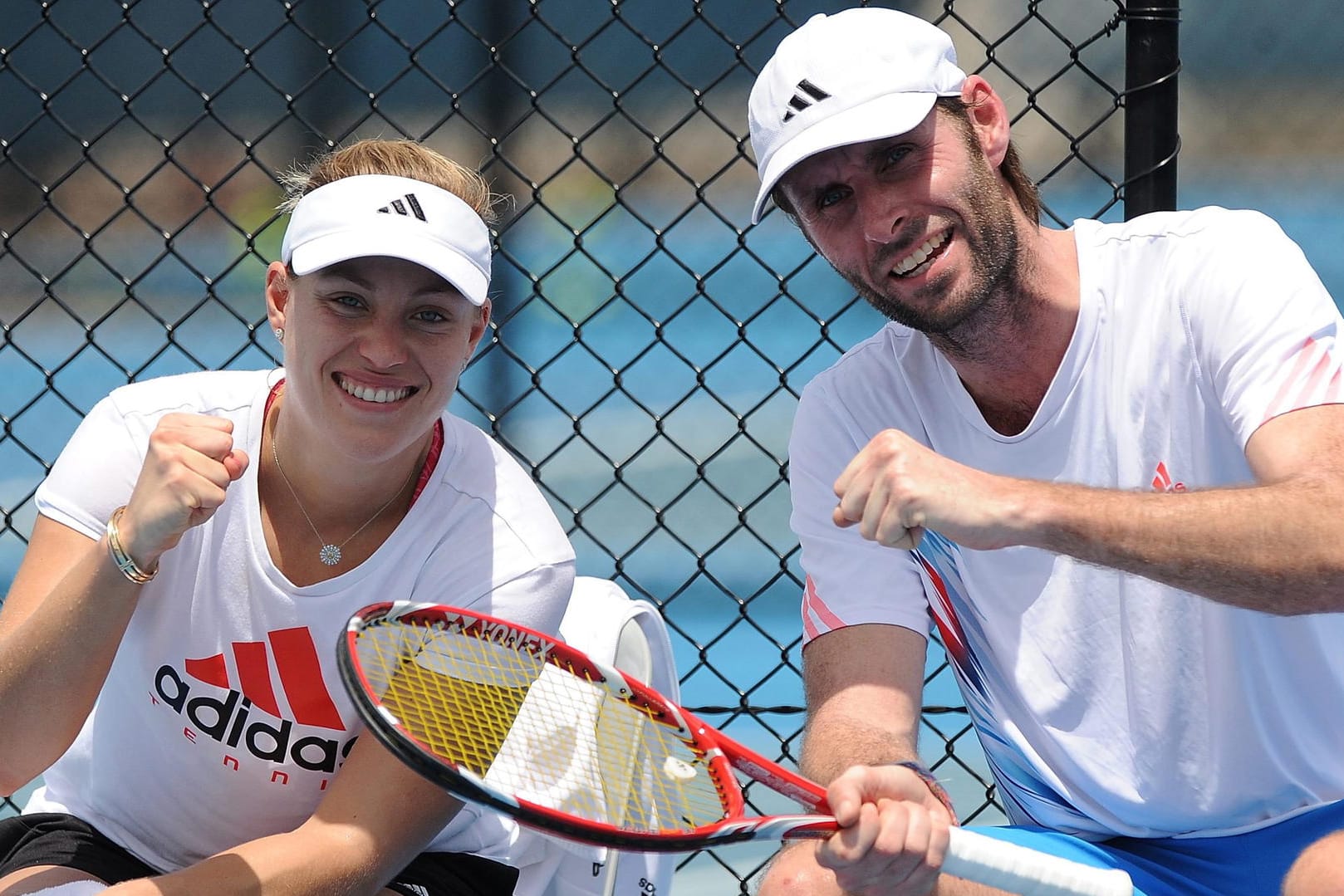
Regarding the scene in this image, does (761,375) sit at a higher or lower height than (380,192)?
higher

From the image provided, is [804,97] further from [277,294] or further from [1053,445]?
[277,294]

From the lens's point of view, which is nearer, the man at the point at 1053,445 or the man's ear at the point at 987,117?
the man at the point at 1053,445

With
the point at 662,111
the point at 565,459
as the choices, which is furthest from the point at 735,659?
the point at 662,111

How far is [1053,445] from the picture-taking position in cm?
207

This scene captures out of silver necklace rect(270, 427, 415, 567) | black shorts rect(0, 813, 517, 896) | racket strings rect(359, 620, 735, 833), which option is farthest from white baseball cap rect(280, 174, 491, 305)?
black shorts rect(0, 813, 517, 896)

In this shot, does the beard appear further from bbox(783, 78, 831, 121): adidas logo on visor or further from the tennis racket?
the tennis racket

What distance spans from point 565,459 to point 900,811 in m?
2.40

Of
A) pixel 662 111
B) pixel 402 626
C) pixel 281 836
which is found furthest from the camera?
pixel 662 111

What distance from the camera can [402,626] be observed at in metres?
1.83

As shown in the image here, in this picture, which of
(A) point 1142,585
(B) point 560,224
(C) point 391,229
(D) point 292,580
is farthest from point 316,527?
(B) point 560,224

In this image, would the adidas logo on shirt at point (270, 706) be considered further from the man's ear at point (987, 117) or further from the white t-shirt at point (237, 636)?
the man's ear at point (987, 117)

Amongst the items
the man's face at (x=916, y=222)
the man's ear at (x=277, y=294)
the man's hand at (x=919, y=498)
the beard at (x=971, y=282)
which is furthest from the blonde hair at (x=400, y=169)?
the man's hand at (x=919, y=498)

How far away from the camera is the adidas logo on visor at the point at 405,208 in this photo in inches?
83.3

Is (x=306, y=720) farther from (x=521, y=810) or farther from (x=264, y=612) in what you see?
(x=521, y=810)
